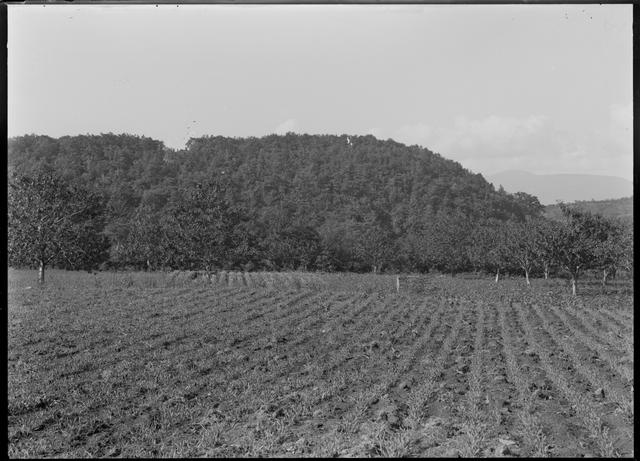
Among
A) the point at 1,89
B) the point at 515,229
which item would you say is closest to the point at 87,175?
the point at 1,89

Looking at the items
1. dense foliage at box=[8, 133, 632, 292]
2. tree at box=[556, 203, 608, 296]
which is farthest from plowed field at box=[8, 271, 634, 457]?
dense foliage at box=[8, 133, 632, 292]

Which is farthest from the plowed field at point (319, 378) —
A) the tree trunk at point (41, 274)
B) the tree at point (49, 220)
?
the tree at point (49, 220)

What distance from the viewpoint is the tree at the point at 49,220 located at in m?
6.19

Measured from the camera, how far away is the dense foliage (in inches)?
326

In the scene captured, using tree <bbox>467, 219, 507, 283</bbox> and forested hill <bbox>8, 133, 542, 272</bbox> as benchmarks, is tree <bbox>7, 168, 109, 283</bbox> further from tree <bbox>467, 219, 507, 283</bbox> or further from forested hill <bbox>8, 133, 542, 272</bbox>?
tree <bbox>467, 219, 507, 283</bbox>

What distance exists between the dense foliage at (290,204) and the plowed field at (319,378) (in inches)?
69.3

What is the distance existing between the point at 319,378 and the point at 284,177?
8496 mm

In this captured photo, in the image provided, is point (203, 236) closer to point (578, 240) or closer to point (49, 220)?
point (49, 220)

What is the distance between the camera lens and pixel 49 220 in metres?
6.42

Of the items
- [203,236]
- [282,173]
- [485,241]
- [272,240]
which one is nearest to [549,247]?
[282,173]

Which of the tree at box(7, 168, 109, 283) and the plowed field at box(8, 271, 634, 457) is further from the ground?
the tree at box(7, 168, 109, 283)

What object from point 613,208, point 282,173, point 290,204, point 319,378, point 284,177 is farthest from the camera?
point 290,204

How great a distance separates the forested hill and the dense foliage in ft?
0.13

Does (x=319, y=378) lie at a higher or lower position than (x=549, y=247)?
lower
